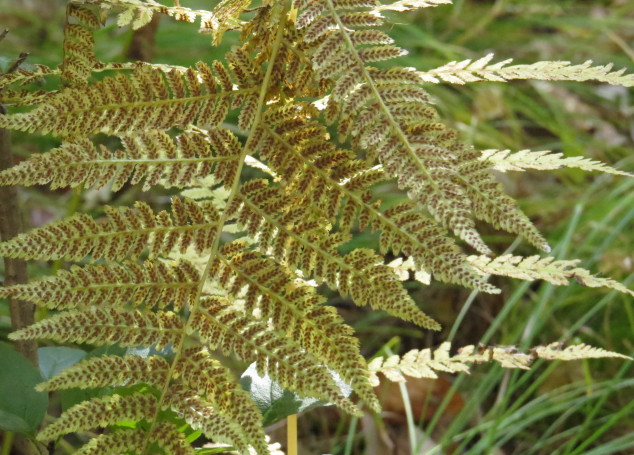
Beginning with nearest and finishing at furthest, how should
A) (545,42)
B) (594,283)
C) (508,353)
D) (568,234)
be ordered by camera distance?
(594,283)
(508,353)
(568,234)
(545,42)

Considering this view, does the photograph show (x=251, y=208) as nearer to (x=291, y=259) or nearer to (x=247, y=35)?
(x=291, y=259)

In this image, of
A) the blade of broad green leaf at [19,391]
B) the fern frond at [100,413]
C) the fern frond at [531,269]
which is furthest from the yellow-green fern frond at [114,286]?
the fern frond at [531,269]

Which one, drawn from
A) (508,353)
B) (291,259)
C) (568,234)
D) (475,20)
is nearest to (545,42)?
(475,20)

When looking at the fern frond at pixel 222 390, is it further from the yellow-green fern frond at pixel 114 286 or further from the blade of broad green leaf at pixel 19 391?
the blade of broad green leaf at pixel 19 391

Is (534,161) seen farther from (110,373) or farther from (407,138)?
(110,373)

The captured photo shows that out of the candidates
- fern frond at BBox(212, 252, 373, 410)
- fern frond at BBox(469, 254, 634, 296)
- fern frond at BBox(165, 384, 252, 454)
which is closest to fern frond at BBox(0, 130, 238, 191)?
fern frond at BBox(212, 252, 373, 410)

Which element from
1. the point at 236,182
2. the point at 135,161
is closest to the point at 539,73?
the point at 236,182
